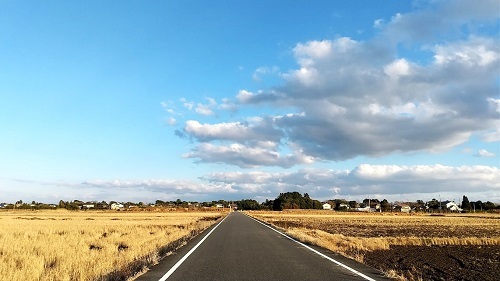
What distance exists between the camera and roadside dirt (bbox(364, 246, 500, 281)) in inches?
493

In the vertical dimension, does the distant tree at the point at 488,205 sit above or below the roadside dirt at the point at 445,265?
above

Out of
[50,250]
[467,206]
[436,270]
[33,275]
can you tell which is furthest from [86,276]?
[467,206]

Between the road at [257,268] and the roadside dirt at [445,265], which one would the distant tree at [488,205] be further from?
the road at [257,268]

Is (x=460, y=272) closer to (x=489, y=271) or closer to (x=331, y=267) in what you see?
(x=489, y=271)

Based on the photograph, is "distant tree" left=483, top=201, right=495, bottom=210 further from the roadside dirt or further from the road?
the road

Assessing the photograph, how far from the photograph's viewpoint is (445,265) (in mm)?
15312

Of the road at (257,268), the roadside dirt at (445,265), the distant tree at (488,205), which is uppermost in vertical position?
the distant tree at (488,205)

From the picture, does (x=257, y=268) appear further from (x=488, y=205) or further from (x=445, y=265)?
(x=488, y=205)

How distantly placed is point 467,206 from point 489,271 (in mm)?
208005

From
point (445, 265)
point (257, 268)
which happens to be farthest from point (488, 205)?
point (257, 268)

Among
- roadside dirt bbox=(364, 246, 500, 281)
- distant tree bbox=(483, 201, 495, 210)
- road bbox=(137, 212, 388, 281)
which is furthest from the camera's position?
distant tree bbox=(483, 201, 495, 210)

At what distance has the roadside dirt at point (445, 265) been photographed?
→ 1252 centimetres

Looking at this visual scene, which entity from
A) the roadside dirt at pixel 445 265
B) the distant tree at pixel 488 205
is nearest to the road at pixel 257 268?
the roadside dirt at pixel 445 265

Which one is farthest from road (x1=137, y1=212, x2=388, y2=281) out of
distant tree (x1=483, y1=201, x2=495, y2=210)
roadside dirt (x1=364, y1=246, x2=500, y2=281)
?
distant tree (x1=483, y1=201, x2=495, y2=210)
